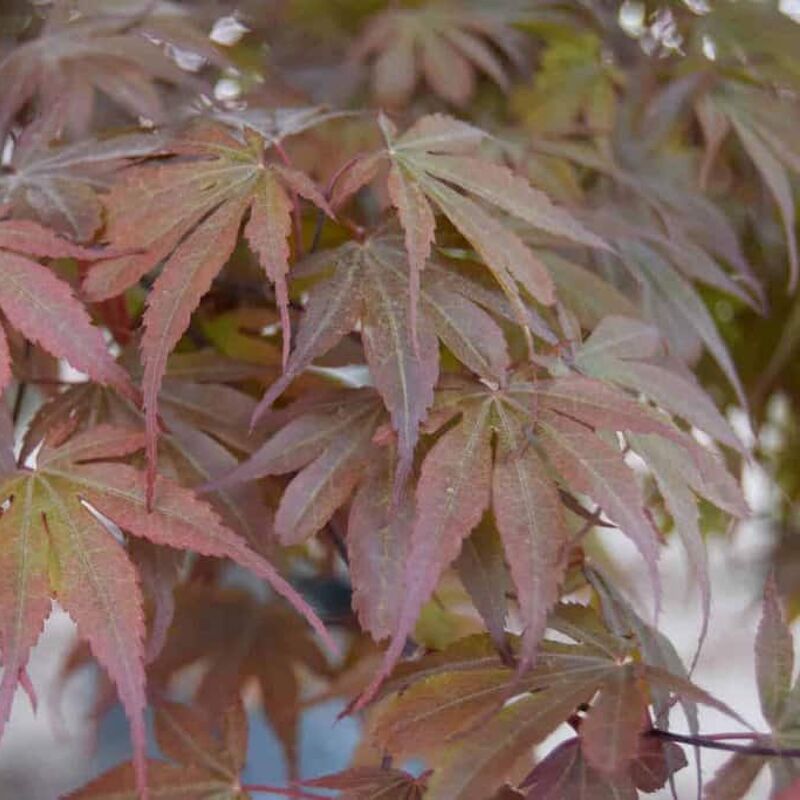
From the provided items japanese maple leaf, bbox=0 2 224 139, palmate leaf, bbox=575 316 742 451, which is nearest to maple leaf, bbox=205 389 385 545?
palmate leaf, bbox=575 316 742 451

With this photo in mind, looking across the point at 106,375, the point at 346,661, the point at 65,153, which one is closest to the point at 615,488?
the point at 106,375

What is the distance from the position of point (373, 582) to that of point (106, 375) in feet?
0.41

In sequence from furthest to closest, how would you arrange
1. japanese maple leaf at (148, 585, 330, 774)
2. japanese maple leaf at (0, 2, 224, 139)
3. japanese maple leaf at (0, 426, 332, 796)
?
japanese maple leaf at (148, 585, 330, 774)
japanese maple leaf at (0, 2, 224, 139)
japanese maple leaf at (0, 426, 332, 796)

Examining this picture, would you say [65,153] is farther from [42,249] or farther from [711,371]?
[711,371]

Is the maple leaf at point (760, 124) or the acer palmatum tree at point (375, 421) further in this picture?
the maple leaf at point (760, 124)

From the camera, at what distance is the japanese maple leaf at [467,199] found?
48 centimetres

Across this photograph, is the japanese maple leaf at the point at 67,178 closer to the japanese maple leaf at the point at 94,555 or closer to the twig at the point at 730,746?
the japanese maple leaf at the point at 94,555

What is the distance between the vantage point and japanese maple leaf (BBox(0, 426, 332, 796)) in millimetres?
418

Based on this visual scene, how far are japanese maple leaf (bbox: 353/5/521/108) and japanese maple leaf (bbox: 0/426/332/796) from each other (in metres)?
0.49

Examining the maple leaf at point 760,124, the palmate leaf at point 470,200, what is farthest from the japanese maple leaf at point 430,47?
the palmate leaf at point 470,200

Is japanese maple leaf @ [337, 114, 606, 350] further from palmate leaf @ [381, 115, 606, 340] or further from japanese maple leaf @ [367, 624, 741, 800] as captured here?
japanese maple leaf @ [367, 624, 741, 800]

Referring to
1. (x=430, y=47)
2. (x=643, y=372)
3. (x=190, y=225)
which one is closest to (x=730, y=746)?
(x=643, y=372)

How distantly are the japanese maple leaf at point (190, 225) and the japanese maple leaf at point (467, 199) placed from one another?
0.04 m

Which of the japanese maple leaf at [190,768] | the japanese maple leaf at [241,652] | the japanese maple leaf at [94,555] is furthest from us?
the japanese maple leaf at [241,652]
